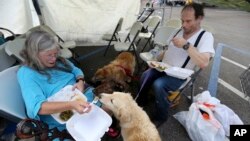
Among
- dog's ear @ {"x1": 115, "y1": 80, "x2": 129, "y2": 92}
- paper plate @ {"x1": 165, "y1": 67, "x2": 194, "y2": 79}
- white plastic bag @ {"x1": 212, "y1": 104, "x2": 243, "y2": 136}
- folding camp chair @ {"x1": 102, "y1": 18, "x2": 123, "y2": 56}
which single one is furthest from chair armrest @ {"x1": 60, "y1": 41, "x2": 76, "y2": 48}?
white plastic bag @ {"x1": 212, "y1": 104, "x2": 243, "y2": 136}

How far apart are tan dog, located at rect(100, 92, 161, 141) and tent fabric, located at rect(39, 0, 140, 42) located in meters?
2.35

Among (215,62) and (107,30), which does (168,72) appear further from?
(215,62)

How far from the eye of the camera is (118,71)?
3477 mm

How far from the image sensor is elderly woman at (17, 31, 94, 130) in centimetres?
159

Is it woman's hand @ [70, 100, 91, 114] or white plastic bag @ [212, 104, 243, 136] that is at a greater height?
woman's hand @ [70, 100, 91, 114]

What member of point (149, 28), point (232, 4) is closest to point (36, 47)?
point (149, 28)

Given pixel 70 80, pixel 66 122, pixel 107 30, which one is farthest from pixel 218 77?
pixel 66 122

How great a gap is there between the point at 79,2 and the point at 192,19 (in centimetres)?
218

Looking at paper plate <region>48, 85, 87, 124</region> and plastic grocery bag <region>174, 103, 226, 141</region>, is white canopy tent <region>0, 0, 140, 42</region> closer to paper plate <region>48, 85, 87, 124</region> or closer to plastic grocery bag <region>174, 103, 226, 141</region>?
paper plate <region>48, 85, 87, 124</region>

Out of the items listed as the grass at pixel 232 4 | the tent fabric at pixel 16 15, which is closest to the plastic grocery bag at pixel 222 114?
the tent fabric at pixel 16 15

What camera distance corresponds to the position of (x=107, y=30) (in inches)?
178

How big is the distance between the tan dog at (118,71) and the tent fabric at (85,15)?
846mm

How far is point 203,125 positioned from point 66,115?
1374mm

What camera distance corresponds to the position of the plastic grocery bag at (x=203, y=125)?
2285 mm
